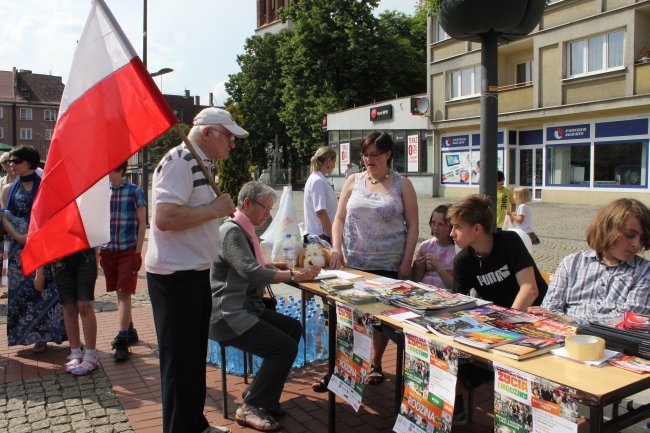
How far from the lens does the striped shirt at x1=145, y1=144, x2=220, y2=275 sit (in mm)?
2994

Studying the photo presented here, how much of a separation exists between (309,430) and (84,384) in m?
2.01

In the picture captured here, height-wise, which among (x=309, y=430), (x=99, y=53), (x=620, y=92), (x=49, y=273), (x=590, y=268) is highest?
(x=620, y=92)

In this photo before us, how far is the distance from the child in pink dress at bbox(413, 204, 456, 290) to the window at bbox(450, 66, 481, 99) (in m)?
21.8

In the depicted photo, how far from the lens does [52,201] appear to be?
9.70ft

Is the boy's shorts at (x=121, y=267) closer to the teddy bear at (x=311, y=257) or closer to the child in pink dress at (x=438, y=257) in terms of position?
the teddy bear at (x=311, y=257)

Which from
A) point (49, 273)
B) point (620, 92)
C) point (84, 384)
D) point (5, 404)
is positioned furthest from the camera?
point (620, 92)

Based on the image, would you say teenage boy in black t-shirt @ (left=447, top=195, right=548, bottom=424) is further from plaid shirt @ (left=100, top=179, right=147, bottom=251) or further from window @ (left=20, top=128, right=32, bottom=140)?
window @ (left=20, top=128, right=32, bottom=140)

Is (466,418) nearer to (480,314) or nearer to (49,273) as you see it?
(480,314)

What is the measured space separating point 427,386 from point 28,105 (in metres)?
83.6

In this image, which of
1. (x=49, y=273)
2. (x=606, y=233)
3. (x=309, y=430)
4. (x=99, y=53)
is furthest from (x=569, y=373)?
(x=49, y=273)

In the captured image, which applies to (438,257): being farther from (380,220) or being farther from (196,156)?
(196,156)

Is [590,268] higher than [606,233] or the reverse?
the reverse

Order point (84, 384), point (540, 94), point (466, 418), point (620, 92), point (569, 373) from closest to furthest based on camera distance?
point (569, 373), point (466, 418), point (84, 384), point (620, 92), point (540, 94)

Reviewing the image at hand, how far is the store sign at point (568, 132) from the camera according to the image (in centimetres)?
2116
